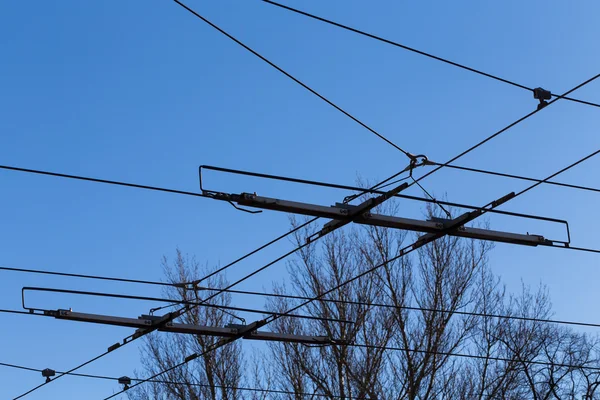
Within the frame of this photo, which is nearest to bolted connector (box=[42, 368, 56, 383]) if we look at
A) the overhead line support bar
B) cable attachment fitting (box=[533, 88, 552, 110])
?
the overhead line support bar

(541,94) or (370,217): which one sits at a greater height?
(541,94)

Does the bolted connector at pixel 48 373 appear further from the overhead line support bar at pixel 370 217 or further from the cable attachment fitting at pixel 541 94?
the cable attachment fitting at pixel 541 94

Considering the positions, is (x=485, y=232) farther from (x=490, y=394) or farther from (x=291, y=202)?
(x=490, y=394)

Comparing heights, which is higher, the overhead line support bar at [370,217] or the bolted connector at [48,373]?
the bolted connector at [48,373]

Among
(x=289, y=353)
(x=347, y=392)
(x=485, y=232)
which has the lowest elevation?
(x=485, y=232)

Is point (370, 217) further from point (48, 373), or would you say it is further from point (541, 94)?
point (48, 373)

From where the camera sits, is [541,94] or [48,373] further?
[48,373]

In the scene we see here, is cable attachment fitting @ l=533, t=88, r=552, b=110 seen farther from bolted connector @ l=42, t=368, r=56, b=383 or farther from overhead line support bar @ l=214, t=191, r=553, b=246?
bolted connector @ l=42, t=368, r=56, b=383

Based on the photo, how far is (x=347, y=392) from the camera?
73.6 ft

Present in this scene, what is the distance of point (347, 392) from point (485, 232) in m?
13.3

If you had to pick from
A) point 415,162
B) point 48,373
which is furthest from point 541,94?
point 48,373

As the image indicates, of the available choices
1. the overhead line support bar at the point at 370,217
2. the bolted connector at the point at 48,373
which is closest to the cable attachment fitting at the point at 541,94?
the overhead line support bar at the point at 370,217

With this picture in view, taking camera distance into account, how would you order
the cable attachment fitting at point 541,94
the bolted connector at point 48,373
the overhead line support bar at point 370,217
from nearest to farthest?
the overhead line support bar at point 370,217 → the cable attachment fitting at point 541,94 → the bolted connector at point 48,373

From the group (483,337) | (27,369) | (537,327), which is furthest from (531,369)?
(27,369)
